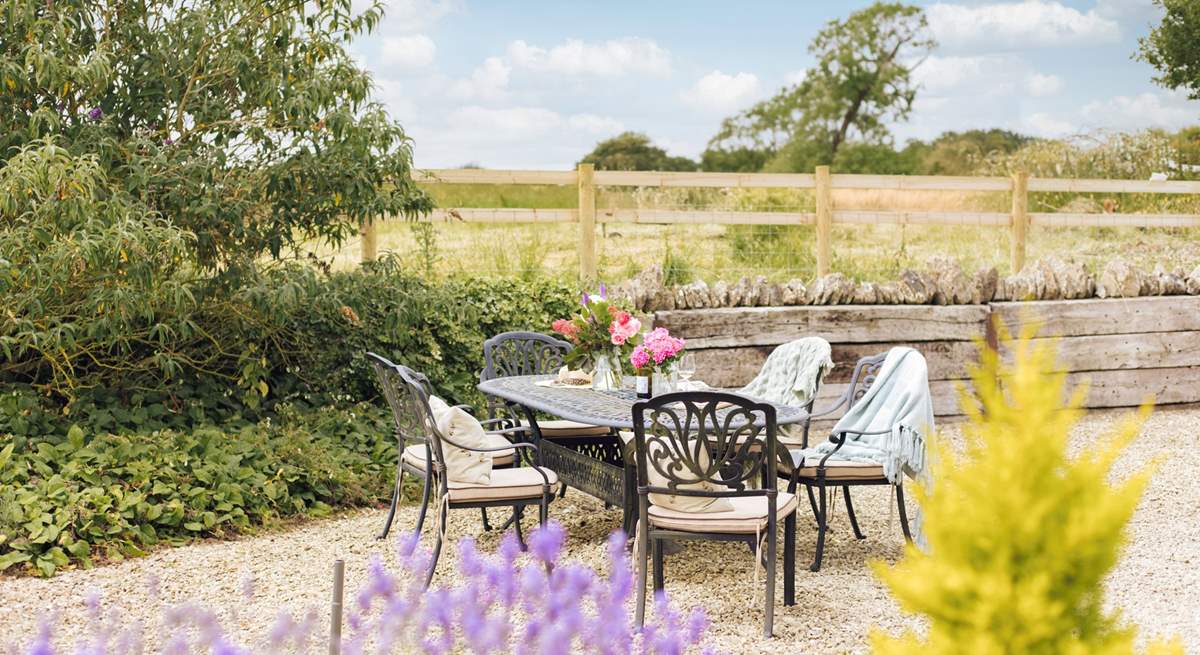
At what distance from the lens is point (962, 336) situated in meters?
8.01

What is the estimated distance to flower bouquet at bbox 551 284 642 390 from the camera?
4.96m

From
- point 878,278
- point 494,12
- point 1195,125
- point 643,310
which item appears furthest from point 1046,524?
point 494,12

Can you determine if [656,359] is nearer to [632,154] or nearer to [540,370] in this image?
[540,370]

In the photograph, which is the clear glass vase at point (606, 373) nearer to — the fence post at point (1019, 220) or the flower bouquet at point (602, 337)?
the flower bouquet at point (602, 337)

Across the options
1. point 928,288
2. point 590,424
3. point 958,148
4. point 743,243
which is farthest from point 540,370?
point 958,148

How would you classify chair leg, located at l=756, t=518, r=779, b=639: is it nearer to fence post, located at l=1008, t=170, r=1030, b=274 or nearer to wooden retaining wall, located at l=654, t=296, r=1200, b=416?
wooden retaining wall, located at l=654, t=296, r=1200, b=416

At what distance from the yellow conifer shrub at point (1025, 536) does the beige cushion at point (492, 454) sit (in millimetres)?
3579

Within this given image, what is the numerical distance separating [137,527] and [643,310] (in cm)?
358

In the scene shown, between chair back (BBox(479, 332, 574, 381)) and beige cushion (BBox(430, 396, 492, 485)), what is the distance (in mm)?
1556

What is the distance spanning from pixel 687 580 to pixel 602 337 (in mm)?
1172

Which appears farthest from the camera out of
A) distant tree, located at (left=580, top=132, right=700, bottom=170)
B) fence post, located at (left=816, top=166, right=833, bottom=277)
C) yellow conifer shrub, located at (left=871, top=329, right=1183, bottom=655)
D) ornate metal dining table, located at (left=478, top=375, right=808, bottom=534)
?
distant tree, located at (left=580, top=132, right=700, bottom=170)

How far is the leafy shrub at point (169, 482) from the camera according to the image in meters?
4.68

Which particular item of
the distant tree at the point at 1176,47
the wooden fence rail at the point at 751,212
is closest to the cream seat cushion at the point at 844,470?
the wooden fence rail at the point at 751,212

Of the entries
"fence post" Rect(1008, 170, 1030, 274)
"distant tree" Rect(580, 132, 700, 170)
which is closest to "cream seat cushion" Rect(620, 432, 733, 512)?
"fence post" Rect(1008, 170, 1030, 274)
